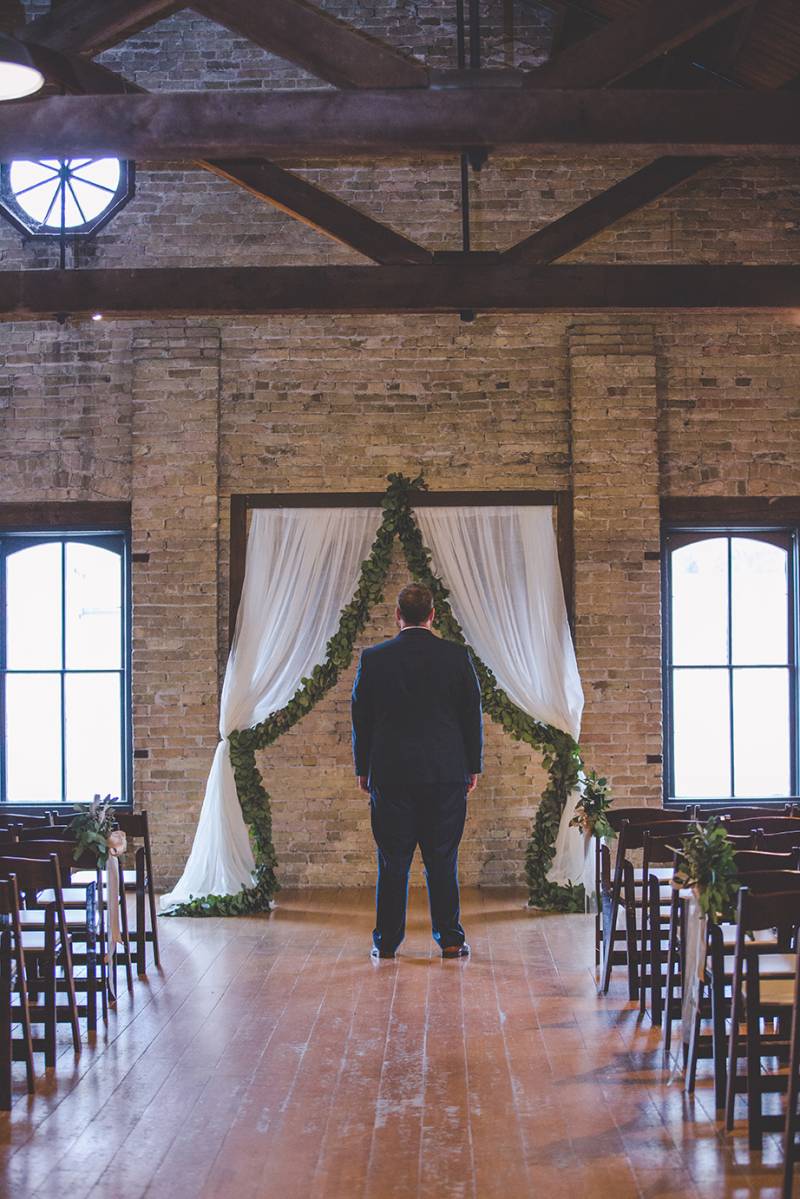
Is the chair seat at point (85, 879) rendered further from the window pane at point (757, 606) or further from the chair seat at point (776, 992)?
the window pane at point (757, 606)

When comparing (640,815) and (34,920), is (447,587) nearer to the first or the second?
(640,815)

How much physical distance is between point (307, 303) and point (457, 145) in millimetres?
1999

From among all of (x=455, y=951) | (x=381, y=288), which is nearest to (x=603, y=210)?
(x=381, y=288)

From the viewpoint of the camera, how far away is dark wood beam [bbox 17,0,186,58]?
6.80 meters

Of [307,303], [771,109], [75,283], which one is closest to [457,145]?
[771,109]

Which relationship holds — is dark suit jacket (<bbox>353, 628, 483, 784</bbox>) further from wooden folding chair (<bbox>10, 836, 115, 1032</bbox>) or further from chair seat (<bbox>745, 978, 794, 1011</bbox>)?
chair seat (<bbox>745, 978, 794, 1011</bbox>)

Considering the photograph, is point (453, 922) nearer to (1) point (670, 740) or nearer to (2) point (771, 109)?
(1) point (670, 740)

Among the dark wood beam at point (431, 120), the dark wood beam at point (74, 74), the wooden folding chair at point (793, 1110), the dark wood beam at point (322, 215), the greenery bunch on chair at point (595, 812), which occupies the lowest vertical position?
the wooden folding chair at point (793, 1110)

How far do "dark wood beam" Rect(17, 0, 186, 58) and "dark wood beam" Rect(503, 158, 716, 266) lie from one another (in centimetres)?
264

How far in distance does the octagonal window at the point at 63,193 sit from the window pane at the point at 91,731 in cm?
347

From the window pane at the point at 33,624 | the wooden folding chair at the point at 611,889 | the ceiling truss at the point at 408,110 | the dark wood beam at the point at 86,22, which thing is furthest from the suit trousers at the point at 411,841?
the dark wood beam at the point at 86,22

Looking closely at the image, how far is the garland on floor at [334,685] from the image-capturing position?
30.0ft

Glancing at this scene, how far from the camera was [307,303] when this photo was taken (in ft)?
26.5

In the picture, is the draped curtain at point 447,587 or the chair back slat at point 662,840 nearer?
the chair back slat at point 662,840
